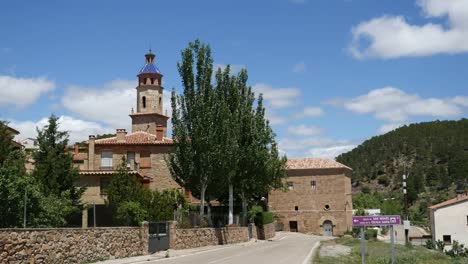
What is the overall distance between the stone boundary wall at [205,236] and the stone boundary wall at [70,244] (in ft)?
9.97

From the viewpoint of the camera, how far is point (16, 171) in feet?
84.5

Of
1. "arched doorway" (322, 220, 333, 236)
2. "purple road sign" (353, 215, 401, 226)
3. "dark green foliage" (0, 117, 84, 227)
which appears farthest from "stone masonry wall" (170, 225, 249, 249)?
"arched doorway" (322, 220, 333, 236)

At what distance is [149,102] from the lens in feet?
212

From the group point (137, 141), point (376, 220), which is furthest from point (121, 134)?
point (376, 220)

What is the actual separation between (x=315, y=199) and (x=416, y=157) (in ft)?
307

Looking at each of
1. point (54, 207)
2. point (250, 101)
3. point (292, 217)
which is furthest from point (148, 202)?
point (292, 217)

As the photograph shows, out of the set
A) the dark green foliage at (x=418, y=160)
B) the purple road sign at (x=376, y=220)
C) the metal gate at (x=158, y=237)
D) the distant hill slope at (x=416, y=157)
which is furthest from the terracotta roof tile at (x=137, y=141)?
the distant hill slope at (x=416, y=157)

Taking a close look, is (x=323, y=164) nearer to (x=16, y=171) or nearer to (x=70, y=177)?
(x=70, y=177)

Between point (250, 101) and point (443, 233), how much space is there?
27.4 metres

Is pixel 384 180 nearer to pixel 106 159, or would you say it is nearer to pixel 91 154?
pixel 106 159

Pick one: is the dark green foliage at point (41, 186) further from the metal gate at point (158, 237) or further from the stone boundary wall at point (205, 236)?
the stone boundary wall at point (205, 236)

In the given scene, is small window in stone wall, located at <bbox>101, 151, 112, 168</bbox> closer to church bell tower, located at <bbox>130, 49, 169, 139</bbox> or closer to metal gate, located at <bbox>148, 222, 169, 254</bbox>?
church bell tower, located at <bbox>130, 49, 169, 139</bbox>

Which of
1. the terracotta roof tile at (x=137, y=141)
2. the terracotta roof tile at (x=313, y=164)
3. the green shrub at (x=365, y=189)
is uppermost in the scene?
the terracotta roof tile at (x=137, y=141)

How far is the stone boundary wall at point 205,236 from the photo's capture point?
28469mm
